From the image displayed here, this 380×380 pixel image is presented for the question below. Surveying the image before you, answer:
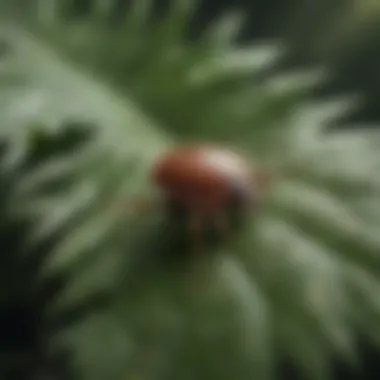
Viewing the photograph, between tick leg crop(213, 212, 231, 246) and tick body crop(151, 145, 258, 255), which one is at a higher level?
tick body crop(151, 145, 258, 255)

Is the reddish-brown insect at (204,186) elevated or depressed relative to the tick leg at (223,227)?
elevated

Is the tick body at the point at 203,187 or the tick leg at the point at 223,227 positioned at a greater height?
the tick body at the point at 203,187

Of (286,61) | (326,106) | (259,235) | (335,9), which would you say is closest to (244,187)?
(259,235)

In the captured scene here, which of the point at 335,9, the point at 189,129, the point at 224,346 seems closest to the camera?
the point at 224,346

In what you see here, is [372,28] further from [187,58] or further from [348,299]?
[348,299]
